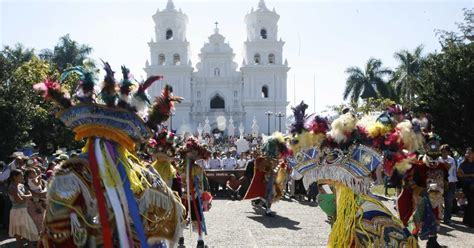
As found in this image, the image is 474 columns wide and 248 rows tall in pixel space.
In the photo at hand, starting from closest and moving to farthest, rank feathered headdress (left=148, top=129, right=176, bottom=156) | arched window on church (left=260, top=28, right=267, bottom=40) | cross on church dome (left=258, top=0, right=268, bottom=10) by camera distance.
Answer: feathered headdress (left=148, top=129, right=176, bottom=156), arched window on church (left=260, top=28, right=267, bottom=40), cross on church dome (left=258, top=0, right=268, bottom=10)

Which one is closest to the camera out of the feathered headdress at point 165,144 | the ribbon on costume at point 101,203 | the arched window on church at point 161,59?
the ribbon on costume at point 101,203

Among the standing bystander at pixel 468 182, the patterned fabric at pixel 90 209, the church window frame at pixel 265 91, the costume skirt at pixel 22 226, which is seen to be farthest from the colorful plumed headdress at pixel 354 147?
the church window frame at pixel 265 91

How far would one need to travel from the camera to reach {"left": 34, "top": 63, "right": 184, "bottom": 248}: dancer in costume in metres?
3.55

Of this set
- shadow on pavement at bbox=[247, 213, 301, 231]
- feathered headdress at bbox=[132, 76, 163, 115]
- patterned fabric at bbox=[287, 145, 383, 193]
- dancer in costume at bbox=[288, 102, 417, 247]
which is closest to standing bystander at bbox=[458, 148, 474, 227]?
shadow on pavement at bbox=[247, 213, 301, 231]

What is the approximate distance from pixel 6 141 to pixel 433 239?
11.5m

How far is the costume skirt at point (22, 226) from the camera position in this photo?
26.3 ft

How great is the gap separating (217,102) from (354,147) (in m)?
57.3

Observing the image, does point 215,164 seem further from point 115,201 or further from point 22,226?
point 115,201

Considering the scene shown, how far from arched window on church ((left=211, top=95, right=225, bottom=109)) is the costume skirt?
53726 mm

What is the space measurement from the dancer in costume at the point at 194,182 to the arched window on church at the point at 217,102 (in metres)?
52.8

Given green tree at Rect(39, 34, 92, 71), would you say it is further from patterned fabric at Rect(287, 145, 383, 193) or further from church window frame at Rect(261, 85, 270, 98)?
patterned fabric at Rect(287, 145, 383, 193)

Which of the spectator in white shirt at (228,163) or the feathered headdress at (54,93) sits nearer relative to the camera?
the feathered headdress at (54,93)

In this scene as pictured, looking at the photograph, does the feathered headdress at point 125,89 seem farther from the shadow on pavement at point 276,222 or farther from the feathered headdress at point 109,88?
the shadow on pavement at point 276,222

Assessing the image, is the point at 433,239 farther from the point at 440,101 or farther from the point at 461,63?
the point at 461,63
